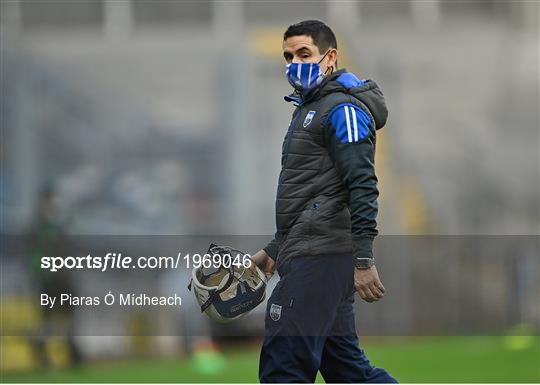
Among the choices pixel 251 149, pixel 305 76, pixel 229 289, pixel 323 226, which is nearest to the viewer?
pixel 323 226

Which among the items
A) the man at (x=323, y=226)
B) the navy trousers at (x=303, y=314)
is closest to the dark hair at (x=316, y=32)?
the man at (x=323, y=226)

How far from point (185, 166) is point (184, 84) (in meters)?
1.33

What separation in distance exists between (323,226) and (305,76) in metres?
0.56

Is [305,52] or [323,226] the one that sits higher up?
[305,52]

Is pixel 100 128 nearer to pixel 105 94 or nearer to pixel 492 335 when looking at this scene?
pixel 105 94

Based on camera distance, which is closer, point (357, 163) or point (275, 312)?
point (357, 163)

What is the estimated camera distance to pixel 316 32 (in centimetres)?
462

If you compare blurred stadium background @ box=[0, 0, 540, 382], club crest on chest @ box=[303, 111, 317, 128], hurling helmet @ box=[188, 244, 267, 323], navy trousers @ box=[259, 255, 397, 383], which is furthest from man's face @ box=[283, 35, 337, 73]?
blurred stadium background @ box=[0, 0, 540, 382]

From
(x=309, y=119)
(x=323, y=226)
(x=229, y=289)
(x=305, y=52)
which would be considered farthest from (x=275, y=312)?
(x=305, y=52)

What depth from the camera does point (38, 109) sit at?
41.2ft

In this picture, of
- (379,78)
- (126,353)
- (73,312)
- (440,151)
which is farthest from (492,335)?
(73,312)

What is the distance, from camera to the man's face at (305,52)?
4.61 metres

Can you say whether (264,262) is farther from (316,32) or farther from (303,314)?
(316,32)

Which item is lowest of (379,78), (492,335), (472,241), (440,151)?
(492,335)
